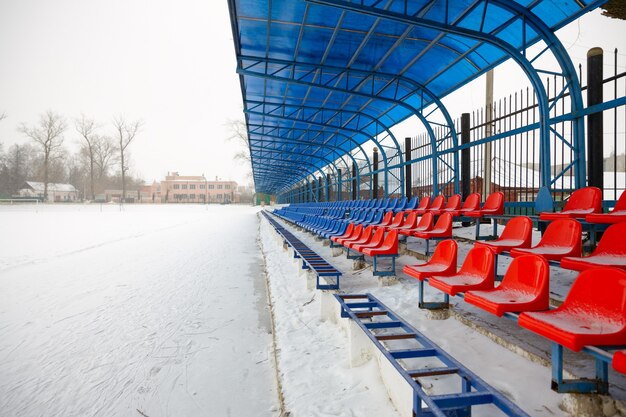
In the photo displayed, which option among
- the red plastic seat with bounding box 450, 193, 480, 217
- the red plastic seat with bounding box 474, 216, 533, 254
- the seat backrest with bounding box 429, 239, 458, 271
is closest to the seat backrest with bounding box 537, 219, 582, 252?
the red plastic seat with bounding box 474, 216, 533, 254

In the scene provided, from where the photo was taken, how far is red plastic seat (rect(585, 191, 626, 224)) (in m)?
3.39

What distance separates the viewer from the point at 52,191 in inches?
2936

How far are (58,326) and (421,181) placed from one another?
463 inches

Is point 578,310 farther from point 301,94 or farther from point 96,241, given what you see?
point 96,241

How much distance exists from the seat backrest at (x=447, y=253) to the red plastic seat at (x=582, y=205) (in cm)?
137

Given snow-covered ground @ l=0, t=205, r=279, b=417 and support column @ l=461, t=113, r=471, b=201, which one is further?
support column @ l=461, t=113, r=471, b=201

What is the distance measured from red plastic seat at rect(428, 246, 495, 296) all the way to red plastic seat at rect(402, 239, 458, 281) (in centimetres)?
10

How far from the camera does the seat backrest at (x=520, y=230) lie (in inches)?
153

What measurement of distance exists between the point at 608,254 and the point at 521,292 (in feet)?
2.91

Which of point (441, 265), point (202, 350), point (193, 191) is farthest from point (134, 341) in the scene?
point (193, 191)

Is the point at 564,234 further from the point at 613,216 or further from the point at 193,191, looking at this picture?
the point at 193,191

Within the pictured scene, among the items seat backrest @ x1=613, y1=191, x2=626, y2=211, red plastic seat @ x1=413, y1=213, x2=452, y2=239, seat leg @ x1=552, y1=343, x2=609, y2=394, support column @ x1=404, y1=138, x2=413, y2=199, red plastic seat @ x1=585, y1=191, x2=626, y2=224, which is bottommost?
seat leg @ x1=552, y1=343, x2=609, y2=394

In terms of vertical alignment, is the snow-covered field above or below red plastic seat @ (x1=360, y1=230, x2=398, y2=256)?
below

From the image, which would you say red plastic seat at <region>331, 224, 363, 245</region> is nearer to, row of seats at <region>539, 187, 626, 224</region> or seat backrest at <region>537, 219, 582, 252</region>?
row of seats at <region>539, 187, 626, 224</region>
